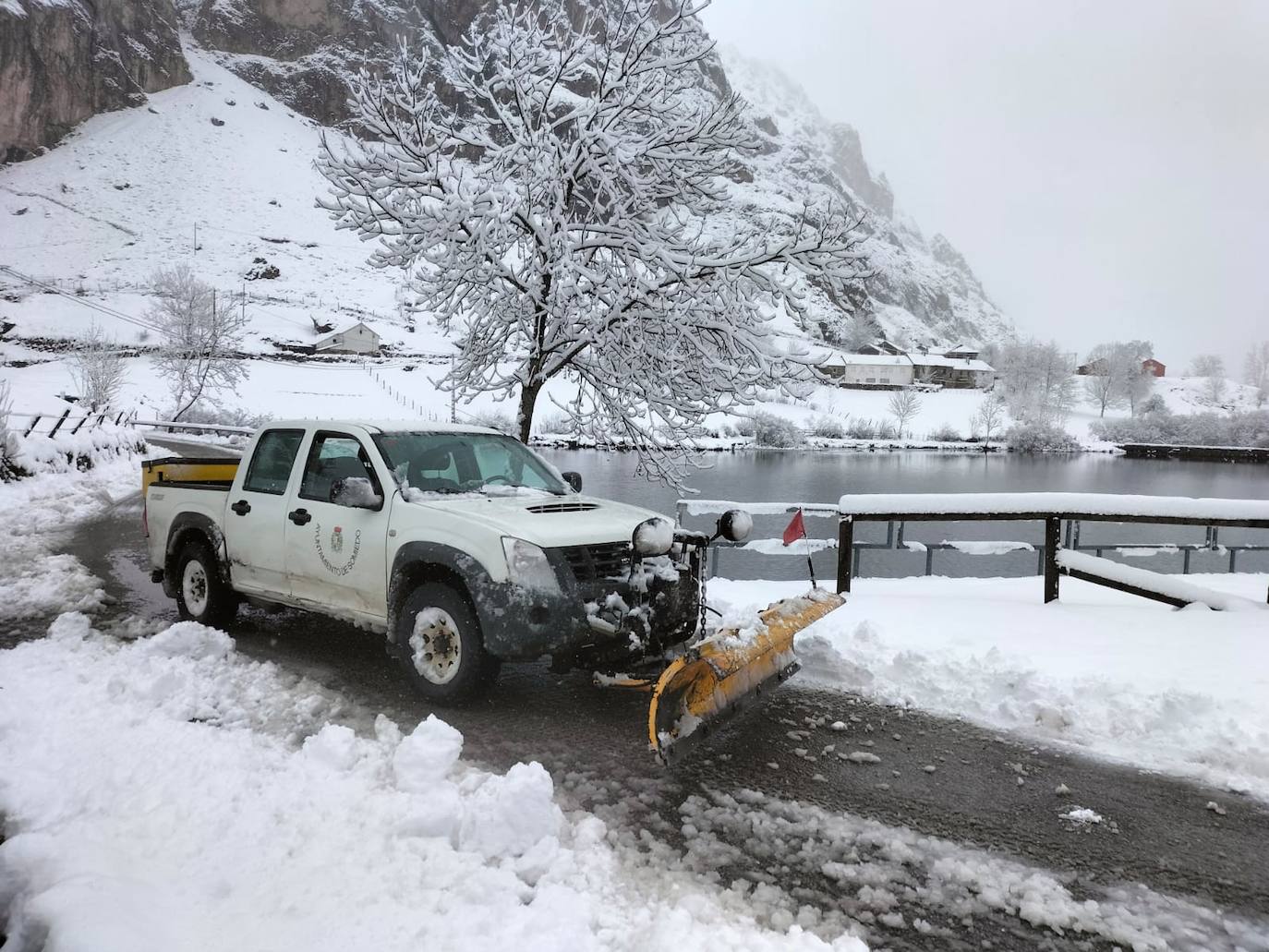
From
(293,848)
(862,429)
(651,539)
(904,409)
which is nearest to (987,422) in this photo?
(904,409)

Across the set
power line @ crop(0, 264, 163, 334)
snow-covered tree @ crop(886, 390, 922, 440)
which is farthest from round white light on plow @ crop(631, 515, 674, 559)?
snow-covered tree @ crop(886, 390, 922, 440)

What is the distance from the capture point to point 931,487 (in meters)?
41.8

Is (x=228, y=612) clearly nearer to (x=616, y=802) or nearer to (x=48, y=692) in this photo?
(x=48, y=692)

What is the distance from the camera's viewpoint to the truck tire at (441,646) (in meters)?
5.03

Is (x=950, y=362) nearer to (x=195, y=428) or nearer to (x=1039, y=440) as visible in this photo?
(x=1039, y=440)

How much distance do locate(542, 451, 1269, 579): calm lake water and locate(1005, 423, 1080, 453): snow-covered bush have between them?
4.09 metres

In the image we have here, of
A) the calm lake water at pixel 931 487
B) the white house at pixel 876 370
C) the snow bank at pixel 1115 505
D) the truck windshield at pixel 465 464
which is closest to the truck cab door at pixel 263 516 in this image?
the truck windshield at pixel 465 464

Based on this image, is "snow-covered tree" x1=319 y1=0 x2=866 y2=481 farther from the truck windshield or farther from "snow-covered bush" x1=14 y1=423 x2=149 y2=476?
"snow-covered bush" x1=14 y1=423 x2=149 y2=476

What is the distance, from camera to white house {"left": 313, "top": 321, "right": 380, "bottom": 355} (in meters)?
86.6

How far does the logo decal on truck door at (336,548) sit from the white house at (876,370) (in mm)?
118049

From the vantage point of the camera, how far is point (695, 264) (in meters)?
9.43

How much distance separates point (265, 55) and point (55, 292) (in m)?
130

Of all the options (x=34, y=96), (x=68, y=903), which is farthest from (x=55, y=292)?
(x=68, y=903)

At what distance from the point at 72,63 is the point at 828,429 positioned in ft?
549
